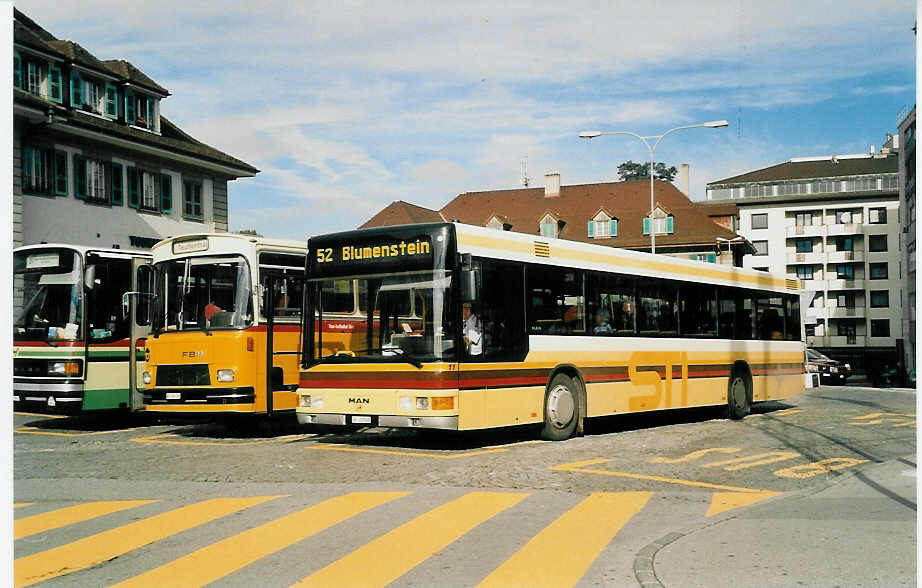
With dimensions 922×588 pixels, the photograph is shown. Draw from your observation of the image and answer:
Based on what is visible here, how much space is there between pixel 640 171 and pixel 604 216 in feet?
91.0

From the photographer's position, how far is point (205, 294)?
1644 centimetres

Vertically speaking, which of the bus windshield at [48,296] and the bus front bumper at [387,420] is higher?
the bus windshield at [48,296]

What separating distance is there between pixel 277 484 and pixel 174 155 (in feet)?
99.6

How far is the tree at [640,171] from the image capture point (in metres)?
100

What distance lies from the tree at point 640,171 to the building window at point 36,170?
72.5 m

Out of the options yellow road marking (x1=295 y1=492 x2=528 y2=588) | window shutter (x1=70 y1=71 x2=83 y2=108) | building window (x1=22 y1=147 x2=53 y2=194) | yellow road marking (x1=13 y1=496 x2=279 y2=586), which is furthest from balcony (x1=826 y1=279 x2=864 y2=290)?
yellow road marking (x1=13 y1=496 x2=279 y2=586)

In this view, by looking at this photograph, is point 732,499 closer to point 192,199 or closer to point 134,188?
point 134,188

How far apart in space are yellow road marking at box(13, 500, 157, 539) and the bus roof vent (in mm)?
7100

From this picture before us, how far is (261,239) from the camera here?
16328mm

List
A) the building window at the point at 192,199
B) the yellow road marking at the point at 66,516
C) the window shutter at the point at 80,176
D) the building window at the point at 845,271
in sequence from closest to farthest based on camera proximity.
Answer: the yellow road marking at the point at 66,516 < the window shutter at the point at 80,176 < the building window at the point at 192,199 < the building window at the point at 845,271

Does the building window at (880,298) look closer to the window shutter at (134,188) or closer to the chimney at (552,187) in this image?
the chimney at (552,187)

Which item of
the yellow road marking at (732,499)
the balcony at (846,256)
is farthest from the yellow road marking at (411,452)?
the balcony at (846,256)

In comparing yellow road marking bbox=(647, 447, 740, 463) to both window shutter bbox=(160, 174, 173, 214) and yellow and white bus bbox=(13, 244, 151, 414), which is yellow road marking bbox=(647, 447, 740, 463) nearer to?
yellow and white bus bbox=(13, 244, 151, 414)

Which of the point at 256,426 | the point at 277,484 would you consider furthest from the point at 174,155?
the point at 277,484
